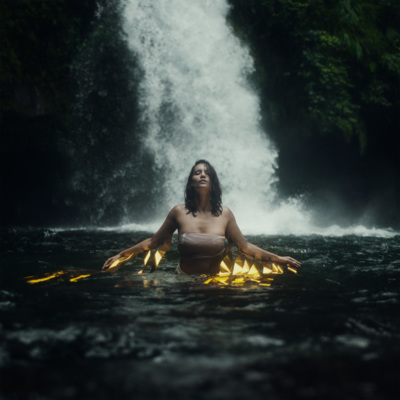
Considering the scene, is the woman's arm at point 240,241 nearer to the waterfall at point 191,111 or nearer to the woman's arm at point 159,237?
the woman's arm at point 159,237

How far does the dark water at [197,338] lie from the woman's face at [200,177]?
940mm

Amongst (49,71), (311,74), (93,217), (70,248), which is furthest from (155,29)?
(70,248)

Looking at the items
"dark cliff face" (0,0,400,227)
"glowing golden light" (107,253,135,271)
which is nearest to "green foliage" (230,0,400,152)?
"dark cliff face" (0,0,400,227)

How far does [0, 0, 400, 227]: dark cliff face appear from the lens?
1357 cm

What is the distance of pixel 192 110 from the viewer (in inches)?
563

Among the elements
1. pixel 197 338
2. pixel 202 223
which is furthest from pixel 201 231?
pixel 197 338

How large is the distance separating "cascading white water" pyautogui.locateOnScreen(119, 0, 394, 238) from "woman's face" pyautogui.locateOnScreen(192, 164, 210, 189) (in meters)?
8.91

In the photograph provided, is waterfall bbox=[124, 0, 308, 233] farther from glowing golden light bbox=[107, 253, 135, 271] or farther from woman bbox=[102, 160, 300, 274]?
glowing golden light bbox=[107, 253, 135, 271]

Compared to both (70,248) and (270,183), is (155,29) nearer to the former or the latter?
(270,183)

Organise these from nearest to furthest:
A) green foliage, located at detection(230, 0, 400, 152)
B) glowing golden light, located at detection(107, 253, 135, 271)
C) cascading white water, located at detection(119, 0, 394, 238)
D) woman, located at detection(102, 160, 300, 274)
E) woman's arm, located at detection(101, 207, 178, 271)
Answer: glowing golden light, located at detection(107, 253, 135, 271), woman, located at detection(102, 160, 300, 274), woman's arm, located at detection(101, 207, 178, 271), cascading white water, located at detection(119, 0, 394, 238), green foliage, located at detection(230, 0, 400, 152)

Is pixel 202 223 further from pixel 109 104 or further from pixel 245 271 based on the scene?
pixel 109 104

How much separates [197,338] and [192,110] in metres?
12.1

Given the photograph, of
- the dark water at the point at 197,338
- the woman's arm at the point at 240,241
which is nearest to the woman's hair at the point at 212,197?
the woman's arm at the point at 240,241

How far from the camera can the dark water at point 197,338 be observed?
2.04 meters
